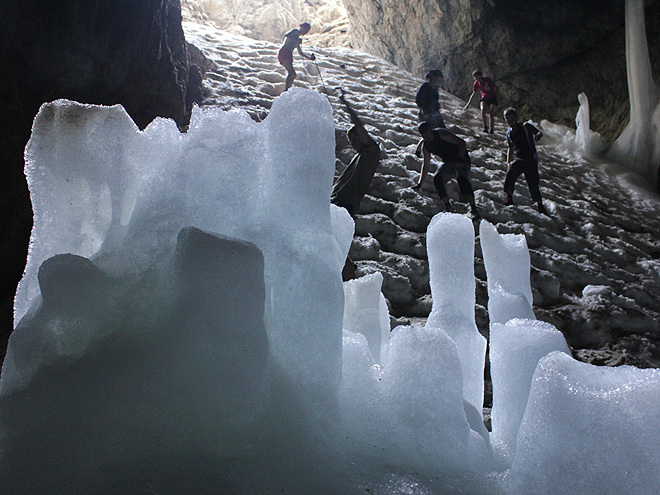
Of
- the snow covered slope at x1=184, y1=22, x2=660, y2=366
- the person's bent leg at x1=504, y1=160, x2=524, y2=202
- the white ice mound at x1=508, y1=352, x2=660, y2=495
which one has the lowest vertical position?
the snow covered slope at x1=184, y1=22, x2=660, y2=366

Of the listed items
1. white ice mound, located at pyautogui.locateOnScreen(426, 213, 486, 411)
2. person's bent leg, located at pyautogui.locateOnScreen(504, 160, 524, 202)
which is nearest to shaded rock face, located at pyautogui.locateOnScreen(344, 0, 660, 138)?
person's bent leg, located at pyautogui.locateOnScreen(504, 160, 524, 202)

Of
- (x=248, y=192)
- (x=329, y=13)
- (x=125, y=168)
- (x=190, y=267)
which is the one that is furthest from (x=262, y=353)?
(x=329, y=13)

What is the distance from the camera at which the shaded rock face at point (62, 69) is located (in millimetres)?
2807

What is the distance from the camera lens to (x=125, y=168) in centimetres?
118

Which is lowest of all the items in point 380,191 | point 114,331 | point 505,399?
point 380,191

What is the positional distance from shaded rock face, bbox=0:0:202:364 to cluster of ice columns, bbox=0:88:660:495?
1.60 m

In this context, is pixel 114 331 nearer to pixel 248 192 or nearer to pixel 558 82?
pixel 248 192

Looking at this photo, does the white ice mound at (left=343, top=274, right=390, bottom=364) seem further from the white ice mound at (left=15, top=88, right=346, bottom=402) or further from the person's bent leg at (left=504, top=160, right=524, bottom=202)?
the person's bent leg at (left=504, top=160, right=524, bottom=202)

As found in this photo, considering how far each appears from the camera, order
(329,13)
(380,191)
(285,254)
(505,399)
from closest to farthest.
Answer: (285,254) < (505,399) < (380,191) < (329,13)

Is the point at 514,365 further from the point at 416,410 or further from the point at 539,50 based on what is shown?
the point at 539,50

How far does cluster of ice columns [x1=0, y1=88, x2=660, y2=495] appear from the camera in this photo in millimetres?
866

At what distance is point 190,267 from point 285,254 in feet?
0.77

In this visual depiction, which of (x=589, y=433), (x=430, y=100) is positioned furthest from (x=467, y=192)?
(x=589, y=433)

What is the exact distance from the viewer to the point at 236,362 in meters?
0.96
